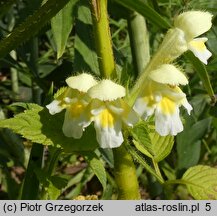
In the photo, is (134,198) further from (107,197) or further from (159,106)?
(107,197)

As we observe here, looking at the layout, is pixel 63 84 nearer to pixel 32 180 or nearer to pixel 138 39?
pixel 138 39

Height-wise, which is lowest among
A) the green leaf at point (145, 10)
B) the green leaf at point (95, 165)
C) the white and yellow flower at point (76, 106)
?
the green leaf at point (95, 165)

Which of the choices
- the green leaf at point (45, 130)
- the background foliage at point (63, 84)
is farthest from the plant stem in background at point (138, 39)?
the green leaf at point (45, 130)

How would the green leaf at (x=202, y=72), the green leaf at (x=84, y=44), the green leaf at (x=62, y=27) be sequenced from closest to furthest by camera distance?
1. the green leaf at (x=202, y=72)
2. the green leaf at (x=62, y=27)
3. the green leaf at (x=84, y=44)

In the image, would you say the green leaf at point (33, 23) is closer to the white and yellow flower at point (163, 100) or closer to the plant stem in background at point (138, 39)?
the white and yellow flower at point (163, 100)

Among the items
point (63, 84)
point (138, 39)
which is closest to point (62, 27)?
point (138, 39)

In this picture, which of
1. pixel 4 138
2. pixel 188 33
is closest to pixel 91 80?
pixel 188 33

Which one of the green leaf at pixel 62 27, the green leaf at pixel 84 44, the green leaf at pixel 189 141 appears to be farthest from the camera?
the green leaf at pixel 189 141
